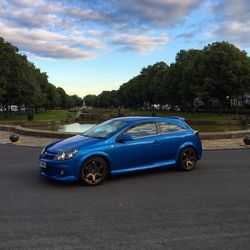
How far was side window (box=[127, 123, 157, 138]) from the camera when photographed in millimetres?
9615

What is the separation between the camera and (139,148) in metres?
9.48

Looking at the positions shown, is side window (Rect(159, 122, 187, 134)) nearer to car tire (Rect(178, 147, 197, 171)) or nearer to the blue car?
the blue car

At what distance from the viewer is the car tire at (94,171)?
869cm

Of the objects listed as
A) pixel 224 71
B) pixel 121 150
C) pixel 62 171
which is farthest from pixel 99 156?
pixel 224 71

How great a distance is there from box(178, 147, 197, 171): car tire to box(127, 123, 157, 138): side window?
1026 mm

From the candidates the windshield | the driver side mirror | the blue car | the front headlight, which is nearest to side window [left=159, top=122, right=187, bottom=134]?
the blue car

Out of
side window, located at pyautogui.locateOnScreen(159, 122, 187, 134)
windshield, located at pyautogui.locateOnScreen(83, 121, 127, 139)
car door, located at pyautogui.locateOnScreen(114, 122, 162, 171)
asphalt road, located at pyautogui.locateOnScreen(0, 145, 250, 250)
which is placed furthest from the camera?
side window, located at pyautogui.locateOnScreen(159, 122, 187, 134)

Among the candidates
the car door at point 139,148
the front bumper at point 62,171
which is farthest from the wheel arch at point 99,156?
the front bumper at point 62,171

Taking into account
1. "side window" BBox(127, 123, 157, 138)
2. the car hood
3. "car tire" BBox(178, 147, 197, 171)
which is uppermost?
"side window" BBox(127, 123, 157, 138)

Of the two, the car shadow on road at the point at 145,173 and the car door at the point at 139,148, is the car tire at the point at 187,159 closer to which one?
the car shadow on road at the point at 145,173

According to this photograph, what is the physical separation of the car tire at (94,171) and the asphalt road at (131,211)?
0.17 m

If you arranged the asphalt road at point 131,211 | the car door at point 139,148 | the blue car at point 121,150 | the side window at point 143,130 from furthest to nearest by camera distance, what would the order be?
the side window at point 143,130 < the car door at point 139,148 < the blue car at point 121,150 < the asphalt road at point 131,211

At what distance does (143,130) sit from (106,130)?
2.92 ft

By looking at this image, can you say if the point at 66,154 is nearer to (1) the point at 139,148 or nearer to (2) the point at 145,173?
(1) the point at 139,148
